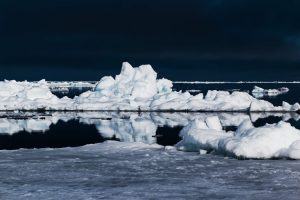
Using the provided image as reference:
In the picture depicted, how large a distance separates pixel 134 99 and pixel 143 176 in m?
51.7

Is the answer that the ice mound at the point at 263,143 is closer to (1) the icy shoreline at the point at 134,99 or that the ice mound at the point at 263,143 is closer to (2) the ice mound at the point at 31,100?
(1) the icy shoreline at the point at 134,99

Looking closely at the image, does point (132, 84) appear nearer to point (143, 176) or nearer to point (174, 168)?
point (174, 168)

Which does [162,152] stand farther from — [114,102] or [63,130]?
[114,102]

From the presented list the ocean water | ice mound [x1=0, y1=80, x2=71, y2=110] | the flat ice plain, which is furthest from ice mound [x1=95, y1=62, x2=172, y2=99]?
the ocean water

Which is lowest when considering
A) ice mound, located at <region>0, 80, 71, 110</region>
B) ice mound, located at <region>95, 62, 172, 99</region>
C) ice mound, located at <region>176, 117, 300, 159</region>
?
ice mound, located at <region>176, 117, 300, 159</region>

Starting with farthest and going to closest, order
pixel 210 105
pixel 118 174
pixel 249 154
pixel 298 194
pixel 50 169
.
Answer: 1. pixel 210 105
2. pixel 249 154
3. pixel 50 169
4. pixel 118 174
5. pixel 298 194

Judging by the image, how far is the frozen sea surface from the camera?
40.3 feet

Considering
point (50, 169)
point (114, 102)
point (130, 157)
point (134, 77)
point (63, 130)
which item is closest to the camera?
point (50, 169)

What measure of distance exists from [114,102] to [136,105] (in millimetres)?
3569

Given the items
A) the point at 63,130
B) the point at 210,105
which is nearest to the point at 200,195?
the point at 63,130

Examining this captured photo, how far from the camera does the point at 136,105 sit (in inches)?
2490

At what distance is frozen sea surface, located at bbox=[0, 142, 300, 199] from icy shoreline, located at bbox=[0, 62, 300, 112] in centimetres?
4113

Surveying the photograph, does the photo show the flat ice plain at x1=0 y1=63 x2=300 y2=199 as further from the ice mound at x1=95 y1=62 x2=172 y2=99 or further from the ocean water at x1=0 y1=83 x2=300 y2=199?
the ice mound at x1=95 y1=62 x2=172 y2=99

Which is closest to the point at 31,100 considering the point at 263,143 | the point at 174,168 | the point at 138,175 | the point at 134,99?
the point at 134,99
